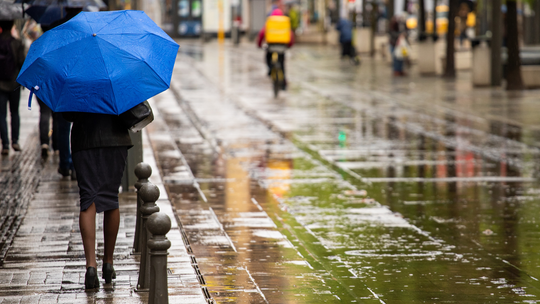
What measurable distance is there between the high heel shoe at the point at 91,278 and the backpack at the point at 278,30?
15.2 m

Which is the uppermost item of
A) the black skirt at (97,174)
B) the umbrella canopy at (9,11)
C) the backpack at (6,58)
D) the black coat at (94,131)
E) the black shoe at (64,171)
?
the umbrella canopy at (9,11)

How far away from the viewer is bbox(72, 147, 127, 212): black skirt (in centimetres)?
573

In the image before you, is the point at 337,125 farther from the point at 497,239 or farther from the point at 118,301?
the point at 118,301

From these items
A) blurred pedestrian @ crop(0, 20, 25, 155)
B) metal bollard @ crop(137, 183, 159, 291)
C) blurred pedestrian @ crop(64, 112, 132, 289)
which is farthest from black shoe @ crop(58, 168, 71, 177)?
metal bollard @ crop(137, 183, 159, 291)

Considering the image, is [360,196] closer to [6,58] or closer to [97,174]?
[97,174]

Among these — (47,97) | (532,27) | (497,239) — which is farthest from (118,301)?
(532,27)

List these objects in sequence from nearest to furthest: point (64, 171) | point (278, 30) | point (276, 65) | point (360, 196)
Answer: point (360, 196), point (64, 171), point (278, 30), point (276, 65)

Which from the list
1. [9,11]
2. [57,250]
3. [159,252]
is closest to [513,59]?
[9,11]

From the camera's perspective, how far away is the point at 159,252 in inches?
190

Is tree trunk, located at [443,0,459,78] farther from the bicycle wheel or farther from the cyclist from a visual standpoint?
the bicycle wheel

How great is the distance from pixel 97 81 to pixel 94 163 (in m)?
0.56

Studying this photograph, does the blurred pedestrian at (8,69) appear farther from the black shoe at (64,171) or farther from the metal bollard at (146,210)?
the metal bollard at (146,210)

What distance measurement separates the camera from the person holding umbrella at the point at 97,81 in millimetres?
5508

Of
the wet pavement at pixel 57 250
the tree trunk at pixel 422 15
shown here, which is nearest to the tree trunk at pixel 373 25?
the tree trunk at pixel 422 15
